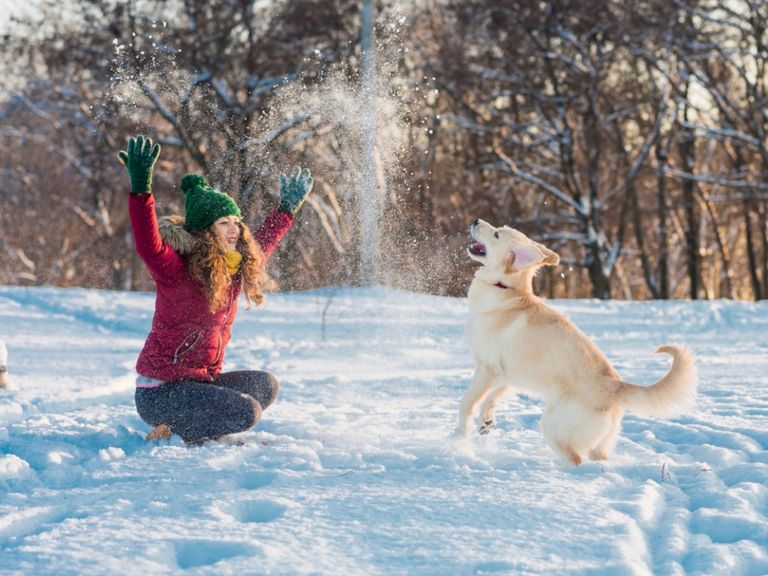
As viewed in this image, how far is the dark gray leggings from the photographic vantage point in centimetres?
401

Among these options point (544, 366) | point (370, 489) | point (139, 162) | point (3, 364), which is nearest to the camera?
point (370, 489)

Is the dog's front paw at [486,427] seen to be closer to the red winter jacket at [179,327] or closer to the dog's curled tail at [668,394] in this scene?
the dog's curled tail at [668,394]

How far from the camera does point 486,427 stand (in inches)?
171

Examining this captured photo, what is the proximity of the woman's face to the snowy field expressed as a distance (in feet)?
3.39

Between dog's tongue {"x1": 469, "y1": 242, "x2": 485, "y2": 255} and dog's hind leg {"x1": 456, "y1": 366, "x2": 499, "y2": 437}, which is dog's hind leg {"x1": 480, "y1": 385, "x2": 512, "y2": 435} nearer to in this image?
dog's hind leg {"x1": 456, "y1": 366, "x2": 499, "y2": 437}

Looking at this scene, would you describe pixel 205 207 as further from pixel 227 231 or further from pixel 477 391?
pixel 477 391

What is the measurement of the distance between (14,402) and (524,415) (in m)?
3.29

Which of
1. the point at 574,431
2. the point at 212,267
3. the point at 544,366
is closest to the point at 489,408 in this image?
the point at 544,366

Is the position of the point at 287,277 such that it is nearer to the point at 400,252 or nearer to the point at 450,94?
the point at 400,252

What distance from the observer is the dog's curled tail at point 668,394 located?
3.62 m

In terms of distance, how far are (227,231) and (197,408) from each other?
0.93m

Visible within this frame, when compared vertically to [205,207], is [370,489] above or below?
below

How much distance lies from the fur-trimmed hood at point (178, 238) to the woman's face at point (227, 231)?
14 centimetres

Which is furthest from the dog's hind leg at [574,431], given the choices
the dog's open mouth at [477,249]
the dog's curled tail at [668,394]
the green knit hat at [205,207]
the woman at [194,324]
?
the green knit hat at [205,207]
